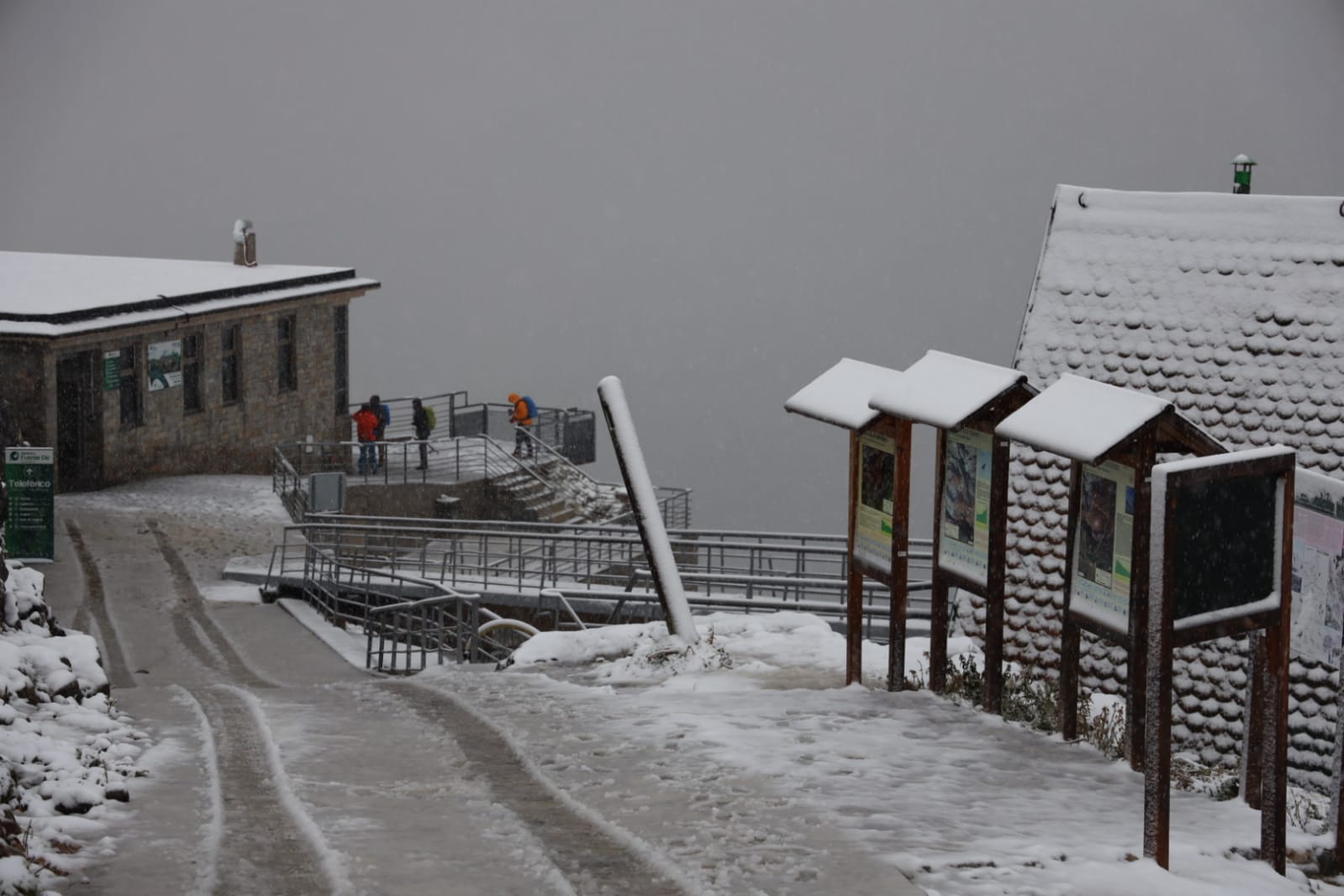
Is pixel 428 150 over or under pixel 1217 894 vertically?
over

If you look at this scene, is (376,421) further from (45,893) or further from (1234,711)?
(45,893)

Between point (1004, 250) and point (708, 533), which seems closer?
point (708, 533)

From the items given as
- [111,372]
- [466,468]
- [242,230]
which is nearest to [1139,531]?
[111,372]

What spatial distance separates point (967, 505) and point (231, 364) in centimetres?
2339

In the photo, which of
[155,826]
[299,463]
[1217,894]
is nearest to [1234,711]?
[1217,894]

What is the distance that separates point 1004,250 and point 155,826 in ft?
615

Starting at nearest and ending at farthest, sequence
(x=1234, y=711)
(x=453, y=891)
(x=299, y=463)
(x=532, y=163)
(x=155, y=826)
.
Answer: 1. (x=453, y=891)
2. (x=155, y=826)
3. (x=1234, y=711)
4. (x=299, y=463)
5. (x=532, y=163)

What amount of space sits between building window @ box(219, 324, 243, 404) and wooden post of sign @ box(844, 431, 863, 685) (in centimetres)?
2177

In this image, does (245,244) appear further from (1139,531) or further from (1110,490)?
(1139,531)

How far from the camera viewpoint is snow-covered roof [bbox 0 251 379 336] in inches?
1049

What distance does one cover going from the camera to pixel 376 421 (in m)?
32.3

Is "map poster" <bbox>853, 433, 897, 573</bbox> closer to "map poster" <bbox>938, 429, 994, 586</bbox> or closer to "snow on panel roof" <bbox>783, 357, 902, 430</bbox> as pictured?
"snow on panel roof" <bbox>783, 357, 902, 430</bbox>

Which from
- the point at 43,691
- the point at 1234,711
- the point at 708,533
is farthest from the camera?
the point at 708,533

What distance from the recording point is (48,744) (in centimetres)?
821
